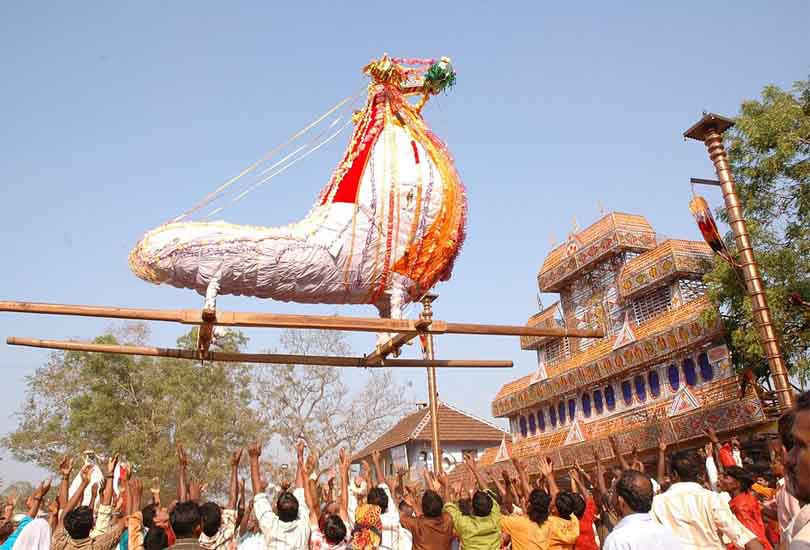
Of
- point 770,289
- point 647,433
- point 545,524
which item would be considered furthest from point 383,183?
point 647,433

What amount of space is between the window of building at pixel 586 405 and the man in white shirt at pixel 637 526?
62.3 ft

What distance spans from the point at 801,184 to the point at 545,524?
31.9 feet

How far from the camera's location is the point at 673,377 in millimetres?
18359

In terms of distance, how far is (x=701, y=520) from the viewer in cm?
397

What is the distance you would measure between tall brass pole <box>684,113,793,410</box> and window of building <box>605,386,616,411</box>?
11712 mm

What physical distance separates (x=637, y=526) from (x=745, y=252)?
6989mm

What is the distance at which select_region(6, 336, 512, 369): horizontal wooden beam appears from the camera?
17.2ft

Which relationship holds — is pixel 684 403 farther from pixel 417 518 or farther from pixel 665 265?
pixel 417 518

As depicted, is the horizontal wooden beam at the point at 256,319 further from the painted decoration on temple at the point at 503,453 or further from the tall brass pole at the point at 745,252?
the painted decoration on temple at the point at 503,453

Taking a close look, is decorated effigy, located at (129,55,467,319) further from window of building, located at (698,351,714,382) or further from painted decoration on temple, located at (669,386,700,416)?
window of building, located at (698,351,714,382)

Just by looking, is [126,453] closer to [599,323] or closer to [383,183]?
[599,323]

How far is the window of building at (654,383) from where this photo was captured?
18844 mm

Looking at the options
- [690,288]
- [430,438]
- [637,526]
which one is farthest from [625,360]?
[637,526]

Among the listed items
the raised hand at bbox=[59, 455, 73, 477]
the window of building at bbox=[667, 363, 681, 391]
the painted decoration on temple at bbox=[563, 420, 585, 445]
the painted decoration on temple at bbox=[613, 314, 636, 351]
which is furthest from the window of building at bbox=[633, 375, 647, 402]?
the raised hand at bbox=[59, 455, 73, 477]
